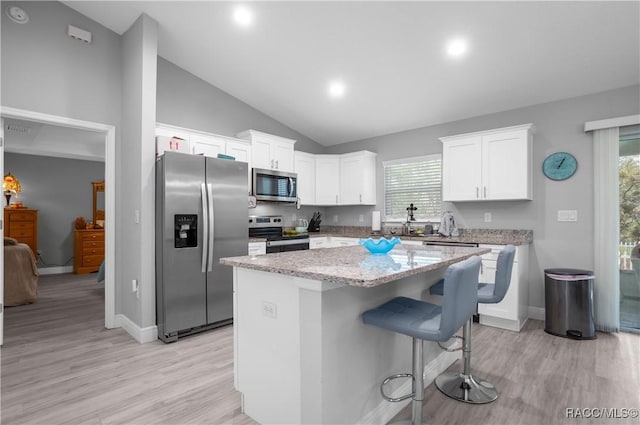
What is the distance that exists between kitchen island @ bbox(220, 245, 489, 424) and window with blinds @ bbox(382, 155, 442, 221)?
9.36 ft

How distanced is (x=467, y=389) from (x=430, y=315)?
34.1 inches

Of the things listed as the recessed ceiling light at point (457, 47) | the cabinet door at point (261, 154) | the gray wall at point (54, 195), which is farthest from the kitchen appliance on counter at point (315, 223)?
the gray wall at point (54, 195)

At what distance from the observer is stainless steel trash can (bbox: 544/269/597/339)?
318 centimetres

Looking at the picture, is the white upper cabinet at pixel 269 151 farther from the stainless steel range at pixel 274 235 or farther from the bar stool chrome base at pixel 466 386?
the bar stool chrome base at pixel 466 386

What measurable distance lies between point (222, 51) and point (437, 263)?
11.4ft

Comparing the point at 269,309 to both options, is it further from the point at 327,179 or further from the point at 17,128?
the point at 17,128

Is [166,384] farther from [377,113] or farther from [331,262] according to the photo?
[377,113]

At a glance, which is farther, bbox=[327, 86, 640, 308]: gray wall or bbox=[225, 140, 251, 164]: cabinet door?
bbox=[225, 140, 251, 164]: cabinet door

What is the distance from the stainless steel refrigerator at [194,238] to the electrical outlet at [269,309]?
1728 millimetres

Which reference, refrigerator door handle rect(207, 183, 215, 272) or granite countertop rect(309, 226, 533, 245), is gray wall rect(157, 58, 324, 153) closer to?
refrigerator door handle rect(207, 183, 215, 272)

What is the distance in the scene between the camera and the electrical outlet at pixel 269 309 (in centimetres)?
173

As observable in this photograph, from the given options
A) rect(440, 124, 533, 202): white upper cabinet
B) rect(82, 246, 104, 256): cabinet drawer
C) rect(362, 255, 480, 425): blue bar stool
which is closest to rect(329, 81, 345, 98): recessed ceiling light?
rect(440, 124, 533, 202): white upper cabinet

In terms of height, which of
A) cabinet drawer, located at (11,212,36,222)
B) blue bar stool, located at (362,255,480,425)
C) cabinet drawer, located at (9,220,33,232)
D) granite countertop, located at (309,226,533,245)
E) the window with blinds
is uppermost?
the window with blinds

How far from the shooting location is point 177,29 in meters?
3.50
